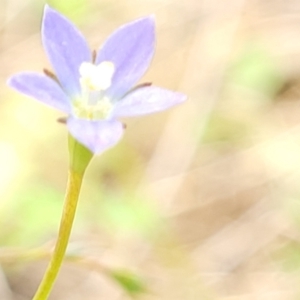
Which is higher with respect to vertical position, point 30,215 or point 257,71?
point 257,71

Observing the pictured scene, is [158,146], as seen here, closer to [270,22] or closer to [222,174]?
[222,174]

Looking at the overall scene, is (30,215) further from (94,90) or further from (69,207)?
(69,207)

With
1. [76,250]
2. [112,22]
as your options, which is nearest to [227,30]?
[112,22]

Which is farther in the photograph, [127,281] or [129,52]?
[127,281]

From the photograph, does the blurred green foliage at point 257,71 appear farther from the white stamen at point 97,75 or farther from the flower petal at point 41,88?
the flower petal at point 41,88

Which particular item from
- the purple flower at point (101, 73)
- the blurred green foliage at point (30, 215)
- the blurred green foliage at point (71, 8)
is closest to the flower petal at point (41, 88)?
the purple flower at point (101, 73)

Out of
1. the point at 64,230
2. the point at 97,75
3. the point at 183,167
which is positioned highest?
the point at 183,167

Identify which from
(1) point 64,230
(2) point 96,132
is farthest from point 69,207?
(2) point 96,132

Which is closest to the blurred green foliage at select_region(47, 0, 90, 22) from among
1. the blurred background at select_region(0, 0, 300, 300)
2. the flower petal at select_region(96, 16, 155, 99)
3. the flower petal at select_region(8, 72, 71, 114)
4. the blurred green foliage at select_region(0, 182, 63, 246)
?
the blurred background at select_region(0, 0, 300, 300)
